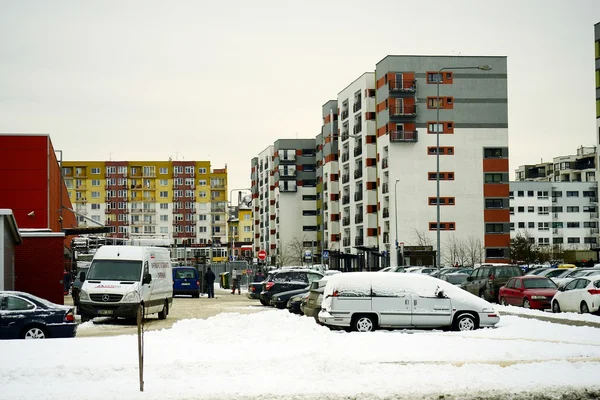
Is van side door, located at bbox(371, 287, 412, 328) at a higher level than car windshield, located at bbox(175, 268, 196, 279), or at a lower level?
higher

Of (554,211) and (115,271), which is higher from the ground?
(554,211)

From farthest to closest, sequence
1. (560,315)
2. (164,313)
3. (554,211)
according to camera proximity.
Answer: (554,211), (164,313), (560,315)

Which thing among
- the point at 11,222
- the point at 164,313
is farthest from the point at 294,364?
the point at 11,222

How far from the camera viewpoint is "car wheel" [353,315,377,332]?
2205 cm

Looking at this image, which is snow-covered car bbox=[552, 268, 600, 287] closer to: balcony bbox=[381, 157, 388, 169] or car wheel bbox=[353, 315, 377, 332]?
car wheel bbox=[353, 315, 377, 332]

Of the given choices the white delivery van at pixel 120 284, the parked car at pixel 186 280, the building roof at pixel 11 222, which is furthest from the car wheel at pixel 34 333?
the parked car at pixel 186 280

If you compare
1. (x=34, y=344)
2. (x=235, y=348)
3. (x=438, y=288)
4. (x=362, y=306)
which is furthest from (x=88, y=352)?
(x=438, y=288)

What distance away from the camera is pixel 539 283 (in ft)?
111

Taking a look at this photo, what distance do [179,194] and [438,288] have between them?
152733mm

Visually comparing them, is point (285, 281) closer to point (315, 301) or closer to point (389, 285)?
point (315, 301)

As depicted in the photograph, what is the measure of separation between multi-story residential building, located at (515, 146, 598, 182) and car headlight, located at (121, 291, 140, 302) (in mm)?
140110

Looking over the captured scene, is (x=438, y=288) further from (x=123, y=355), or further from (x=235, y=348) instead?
(x=123, y=355)

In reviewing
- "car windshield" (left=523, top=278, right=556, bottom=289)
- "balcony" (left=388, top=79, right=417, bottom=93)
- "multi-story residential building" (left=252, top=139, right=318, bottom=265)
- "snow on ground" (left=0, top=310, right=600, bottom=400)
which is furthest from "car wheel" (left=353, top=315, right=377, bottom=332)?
"multi-story residential building" (left=252, top=139, right=318, bottom=265)

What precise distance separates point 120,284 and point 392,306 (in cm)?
1001
